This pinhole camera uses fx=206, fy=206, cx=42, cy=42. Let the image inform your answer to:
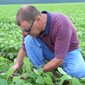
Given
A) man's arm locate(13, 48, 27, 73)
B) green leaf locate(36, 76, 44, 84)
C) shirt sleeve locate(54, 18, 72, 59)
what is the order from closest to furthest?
green leaf locate(36, 76, 44, 84), shirt sleeve locate(54, 18, 72, 59), man's arm locate(13, 48, 27, 73)

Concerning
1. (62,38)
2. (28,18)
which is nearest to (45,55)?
(62,38)

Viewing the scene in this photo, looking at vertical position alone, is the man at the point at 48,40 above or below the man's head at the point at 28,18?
below

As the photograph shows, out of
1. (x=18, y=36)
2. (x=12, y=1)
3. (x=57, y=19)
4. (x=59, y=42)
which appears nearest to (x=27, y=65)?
(x=59, y=42)

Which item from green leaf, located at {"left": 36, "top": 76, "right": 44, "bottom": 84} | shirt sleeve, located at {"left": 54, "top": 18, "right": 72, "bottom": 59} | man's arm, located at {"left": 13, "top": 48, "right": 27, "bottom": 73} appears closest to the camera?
green leaf, located at {"left": 36, "top": 76, "right": 44, "bottom": 84}

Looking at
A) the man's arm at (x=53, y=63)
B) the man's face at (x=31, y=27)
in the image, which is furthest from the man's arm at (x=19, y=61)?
the man's face at (x=31, y=27)

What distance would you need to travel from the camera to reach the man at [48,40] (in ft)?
6.09

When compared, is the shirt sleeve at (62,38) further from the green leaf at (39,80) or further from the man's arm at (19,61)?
the man's arm at (19,61)

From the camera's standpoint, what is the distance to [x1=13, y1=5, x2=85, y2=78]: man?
1.86 metres

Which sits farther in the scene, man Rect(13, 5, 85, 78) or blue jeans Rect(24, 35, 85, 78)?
blue jeans Rect(24, 35, 85, 78)

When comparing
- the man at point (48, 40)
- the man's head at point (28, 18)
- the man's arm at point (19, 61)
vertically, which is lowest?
the man's arm at point (19, 61)

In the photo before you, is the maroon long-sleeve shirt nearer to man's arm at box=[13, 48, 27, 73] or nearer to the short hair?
the short hair

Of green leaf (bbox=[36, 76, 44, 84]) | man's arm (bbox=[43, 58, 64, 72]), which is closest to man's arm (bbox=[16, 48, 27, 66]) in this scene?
man's arm (bbox=[43, 58, 64, 72])

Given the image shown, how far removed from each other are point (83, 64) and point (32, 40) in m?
0.62

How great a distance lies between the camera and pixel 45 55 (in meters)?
2.30
